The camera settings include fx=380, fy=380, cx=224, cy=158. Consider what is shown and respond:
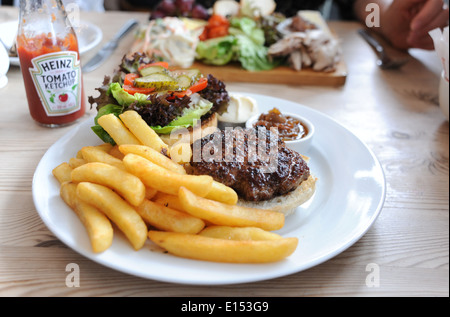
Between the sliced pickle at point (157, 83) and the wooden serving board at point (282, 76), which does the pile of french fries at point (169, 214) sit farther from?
the wooden serving board at point (282, 76)

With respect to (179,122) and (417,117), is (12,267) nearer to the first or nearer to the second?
(179,122)

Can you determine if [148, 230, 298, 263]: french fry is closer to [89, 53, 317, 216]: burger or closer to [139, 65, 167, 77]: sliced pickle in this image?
[89, 53, 317, 216]: burger

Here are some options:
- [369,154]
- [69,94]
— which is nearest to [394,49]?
[369,154]

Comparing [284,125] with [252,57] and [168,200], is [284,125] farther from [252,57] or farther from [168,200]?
[252,57]

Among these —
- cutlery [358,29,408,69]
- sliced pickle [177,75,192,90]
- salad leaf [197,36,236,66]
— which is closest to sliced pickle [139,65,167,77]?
sliced pickle [177,75,192,90]

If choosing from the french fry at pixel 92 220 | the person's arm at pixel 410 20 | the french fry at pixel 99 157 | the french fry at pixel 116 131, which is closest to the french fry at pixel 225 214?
the french fry at pixel 92 220

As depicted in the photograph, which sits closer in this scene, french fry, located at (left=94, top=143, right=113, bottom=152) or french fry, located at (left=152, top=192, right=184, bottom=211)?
french fry, located at (left=152, top=192, right=184, bottom=211)

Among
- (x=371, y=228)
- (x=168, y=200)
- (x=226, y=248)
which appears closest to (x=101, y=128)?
(x=168, y=200)
